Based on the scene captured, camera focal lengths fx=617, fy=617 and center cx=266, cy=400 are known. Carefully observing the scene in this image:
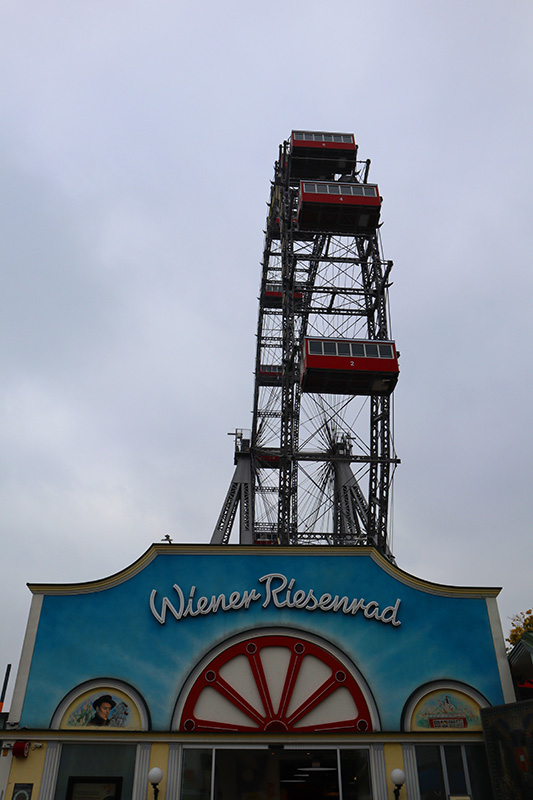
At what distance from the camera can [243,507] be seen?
34.3 m

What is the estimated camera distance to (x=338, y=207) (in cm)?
3089

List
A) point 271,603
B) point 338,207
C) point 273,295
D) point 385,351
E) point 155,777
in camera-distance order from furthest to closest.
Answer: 1. point 273,295
2. point 338,207
3. point 385,351
4. point 271,603
5. point 155,777

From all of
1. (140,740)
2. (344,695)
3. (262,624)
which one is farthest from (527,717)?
(140,740)

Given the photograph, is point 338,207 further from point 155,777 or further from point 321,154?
point 155,777

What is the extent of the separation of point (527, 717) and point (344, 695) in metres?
3.67

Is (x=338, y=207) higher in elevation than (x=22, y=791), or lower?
higher

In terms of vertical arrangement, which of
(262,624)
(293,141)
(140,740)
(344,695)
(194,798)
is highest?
(293,141)

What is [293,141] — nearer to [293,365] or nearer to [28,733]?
[293,365]

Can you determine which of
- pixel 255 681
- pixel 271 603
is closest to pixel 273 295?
pixel 271 603

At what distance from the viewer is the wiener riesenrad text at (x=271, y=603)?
46.0ft

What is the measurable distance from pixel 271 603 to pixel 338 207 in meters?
22.3

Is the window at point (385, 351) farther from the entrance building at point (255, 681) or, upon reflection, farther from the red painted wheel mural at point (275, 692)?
the red painted wheel mural at point (275, 692)

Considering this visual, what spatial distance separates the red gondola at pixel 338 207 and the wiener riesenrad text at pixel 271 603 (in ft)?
71.1

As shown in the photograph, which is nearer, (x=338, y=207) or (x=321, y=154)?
(x=338, y=207)
